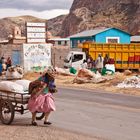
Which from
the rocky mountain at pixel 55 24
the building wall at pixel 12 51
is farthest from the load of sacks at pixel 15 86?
the rocky mountain at pixel 55 24

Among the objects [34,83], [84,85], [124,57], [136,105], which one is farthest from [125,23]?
[34,83]

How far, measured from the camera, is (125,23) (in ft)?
318

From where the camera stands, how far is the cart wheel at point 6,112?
12.6 meters

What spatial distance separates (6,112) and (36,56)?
93.6ft

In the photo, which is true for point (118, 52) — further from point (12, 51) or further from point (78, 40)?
point (78, 40)

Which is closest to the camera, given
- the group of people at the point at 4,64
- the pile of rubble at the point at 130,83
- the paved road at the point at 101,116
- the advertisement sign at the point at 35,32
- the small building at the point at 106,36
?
the paved road at the point at 101,116

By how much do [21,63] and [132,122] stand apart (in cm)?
2869

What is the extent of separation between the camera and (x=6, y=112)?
12852 mm

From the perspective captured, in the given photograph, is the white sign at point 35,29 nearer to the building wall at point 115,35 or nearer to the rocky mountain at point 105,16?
the building wall at point 115,35

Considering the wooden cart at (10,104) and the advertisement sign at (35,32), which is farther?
the advertisement sign at (35,32)

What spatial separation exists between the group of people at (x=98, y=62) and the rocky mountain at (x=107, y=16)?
4834 centimetres

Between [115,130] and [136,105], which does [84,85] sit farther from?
[115,130]

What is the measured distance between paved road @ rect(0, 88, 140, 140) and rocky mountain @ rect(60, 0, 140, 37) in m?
68.2

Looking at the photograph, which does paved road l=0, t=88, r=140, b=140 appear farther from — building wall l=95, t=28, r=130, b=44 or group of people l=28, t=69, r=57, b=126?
building wall l=95, t=28, r=130, b=44
